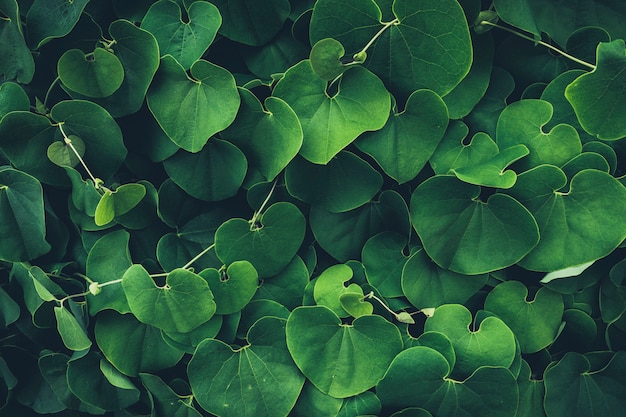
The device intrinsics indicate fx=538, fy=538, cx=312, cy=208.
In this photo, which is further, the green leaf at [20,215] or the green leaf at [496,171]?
the green leaf at [20,215]

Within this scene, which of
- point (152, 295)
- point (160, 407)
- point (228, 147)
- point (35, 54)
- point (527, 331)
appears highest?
point (35, 54)

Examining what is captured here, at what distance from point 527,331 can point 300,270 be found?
376 millimetres

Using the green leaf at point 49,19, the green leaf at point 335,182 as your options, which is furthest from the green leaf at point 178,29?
the green leaf at point 335,182

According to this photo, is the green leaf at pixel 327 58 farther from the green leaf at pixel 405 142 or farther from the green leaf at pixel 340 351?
the green leaf at pixel 340 351

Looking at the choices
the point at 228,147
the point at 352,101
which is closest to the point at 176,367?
the point at 228,147

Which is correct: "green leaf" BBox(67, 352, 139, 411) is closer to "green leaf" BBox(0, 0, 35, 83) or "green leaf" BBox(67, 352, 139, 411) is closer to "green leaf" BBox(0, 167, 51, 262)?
"green leaf" BBox(0, 167, 51, 262)

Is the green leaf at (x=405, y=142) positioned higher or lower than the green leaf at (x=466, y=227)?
higher

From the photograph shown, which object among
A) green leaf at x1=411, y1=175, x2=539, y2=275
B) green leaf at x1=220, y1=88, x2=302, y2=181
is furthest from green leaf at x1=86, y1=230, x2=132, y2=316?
green leaf at x1=411, y1=175, x2=539, y2=275

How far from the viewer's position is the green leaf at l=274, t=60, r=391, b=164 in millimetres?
778

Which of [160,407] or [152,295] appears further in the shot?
[160,407]

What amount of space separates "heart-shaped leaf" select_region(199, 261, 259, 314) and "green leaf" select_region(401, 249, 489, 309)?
24 cm

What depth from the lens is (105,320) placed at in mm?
883

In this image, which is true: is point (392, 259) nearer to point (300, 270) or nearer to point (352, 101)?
point (300, 270)

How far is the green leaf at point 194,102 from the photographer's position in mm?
795
